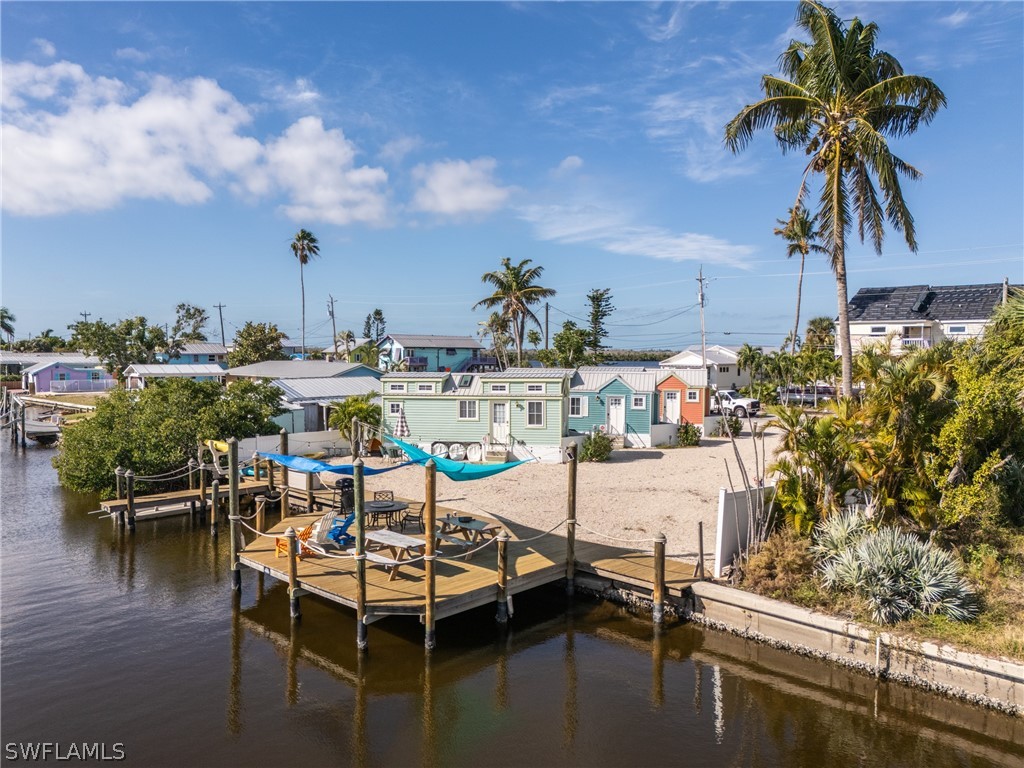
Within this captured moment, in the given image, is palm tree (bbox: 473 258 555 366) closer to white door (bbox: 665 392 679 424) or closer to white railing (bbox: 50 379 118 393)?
white door (bbox: 665 392 679 424)

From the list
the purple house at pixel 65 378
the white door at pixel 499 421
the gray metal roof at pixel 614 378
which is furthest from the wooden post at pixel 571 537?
the purple house at pixel 65 378

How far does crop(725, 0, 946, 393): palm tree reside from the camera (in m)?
17.0

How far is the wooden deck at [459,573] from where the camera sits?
12391 mm

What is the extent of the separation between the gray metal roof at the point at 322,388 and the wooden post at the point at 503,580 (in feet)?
75.3

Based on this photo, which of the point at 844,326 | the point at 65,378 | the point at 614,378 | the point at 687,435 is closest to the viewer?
the point at 844,326

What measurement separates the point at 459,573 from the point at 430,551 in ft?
7.67

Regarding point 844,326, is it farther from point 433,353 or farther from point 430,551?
point 433,353

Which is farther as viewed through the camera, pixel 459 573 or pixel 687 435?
→ pixel 687 435

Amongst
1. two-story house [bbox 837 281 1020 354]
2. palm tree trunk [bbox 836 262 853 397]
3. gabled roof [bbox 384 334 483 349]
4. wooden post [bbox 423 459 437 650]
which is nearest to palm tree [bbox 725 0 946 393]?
palm tree trunk [bbox 836 262 853 397]

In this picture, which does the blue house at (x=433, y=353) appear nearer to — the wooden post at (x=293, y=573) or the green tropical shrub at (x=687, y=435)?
the green tropical shrub at (x=687, y=435)

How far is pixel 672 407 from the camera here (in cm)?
3831

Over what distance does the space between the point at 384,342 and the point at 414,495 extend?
169 ft

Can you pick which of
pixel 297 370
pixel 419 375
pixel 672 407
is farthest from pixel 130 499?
pixel 672 407

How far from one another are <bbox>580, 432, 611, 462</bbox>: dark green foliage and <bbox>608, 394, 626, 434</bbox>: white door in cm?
374
